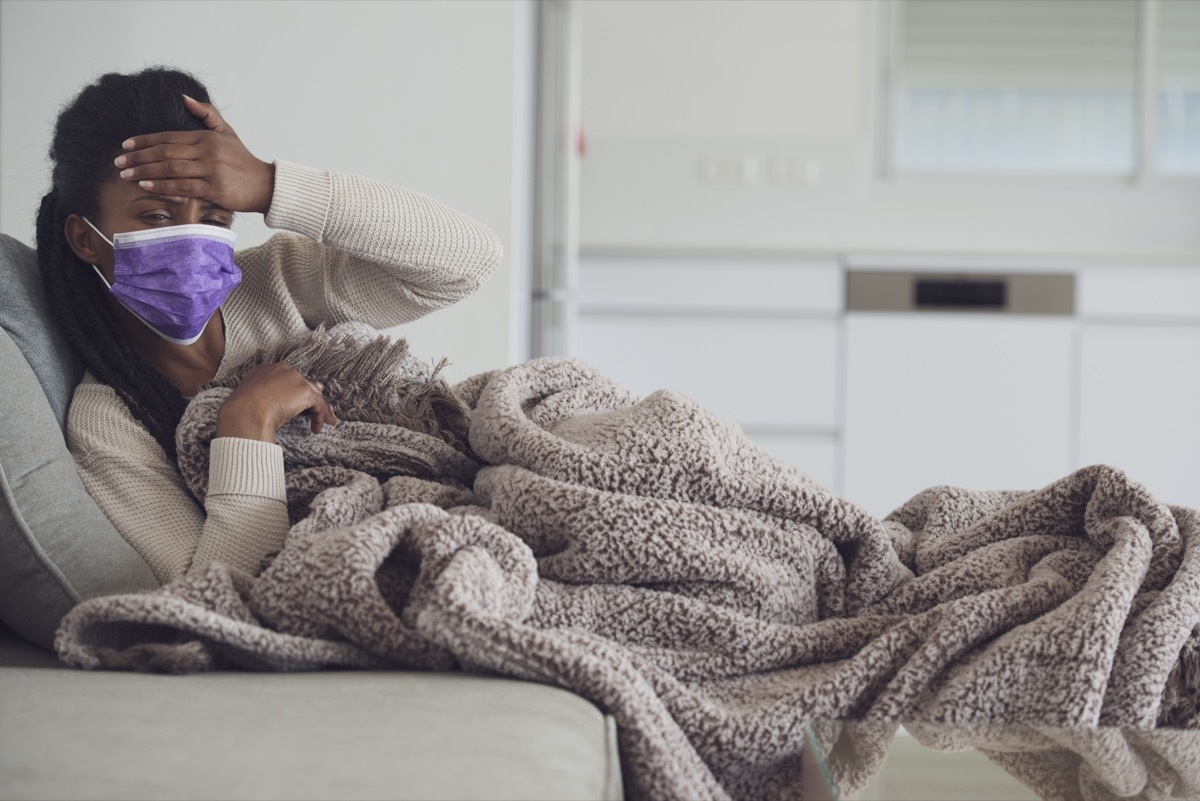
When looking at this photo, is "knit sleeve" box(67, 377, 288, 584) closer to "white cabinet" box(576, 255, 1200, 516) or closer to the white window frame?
"white cabinet" box(576, 255, 1200, 516)

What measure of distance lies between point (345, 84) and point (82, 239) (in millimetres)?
1131

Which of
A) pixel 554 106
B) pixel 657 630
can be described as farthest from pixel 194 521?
pixel 554 106

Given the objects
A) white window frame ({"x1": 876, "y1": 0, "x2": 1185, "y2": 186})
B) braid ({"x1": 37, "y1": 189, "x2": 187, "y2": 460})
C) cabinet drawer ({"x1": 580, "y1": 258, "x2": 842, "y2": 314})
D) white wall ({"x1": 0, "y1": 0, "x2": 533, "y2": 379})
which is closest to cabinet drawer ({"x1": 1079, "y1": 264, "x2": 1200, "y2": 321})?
cabinet drawer ({"x1": 580, "y1": 258, "x2": 842, "y2": 314})

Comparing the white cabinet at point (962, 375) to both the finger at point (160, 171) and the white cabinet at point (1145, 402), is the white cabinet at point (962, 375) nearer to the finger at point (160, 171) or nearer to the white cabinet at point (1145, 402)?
the white cabinet at point (1145, 402)

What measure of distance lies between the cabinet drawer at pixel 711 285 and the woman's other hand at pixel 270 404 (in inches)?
88.9

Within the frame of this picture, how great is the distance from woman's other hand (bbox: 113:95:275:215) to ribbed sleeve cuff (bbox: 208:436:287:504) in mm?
293

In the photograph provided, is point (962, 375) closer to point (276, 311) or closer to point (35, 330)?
point (276, 311)

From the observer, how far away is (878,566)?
100 cm

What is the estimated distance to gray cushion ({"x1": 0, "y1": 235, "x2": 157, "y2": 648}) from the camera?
3.19 feet

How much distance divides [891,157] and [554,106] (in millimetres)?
1719

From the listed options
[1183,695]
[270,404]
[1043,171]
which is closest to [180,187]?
[270,404]

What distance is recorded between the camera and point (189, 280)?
1.25 metres

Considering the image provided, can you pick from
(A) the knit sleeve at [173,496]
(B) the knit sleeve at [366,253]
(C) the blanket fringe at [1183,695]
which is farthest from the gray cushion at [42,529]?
(C) the blanket fringe at [1183,695]

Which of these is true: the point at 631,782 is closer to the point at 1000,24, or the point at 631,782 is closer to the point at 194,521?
the point at 194,521
